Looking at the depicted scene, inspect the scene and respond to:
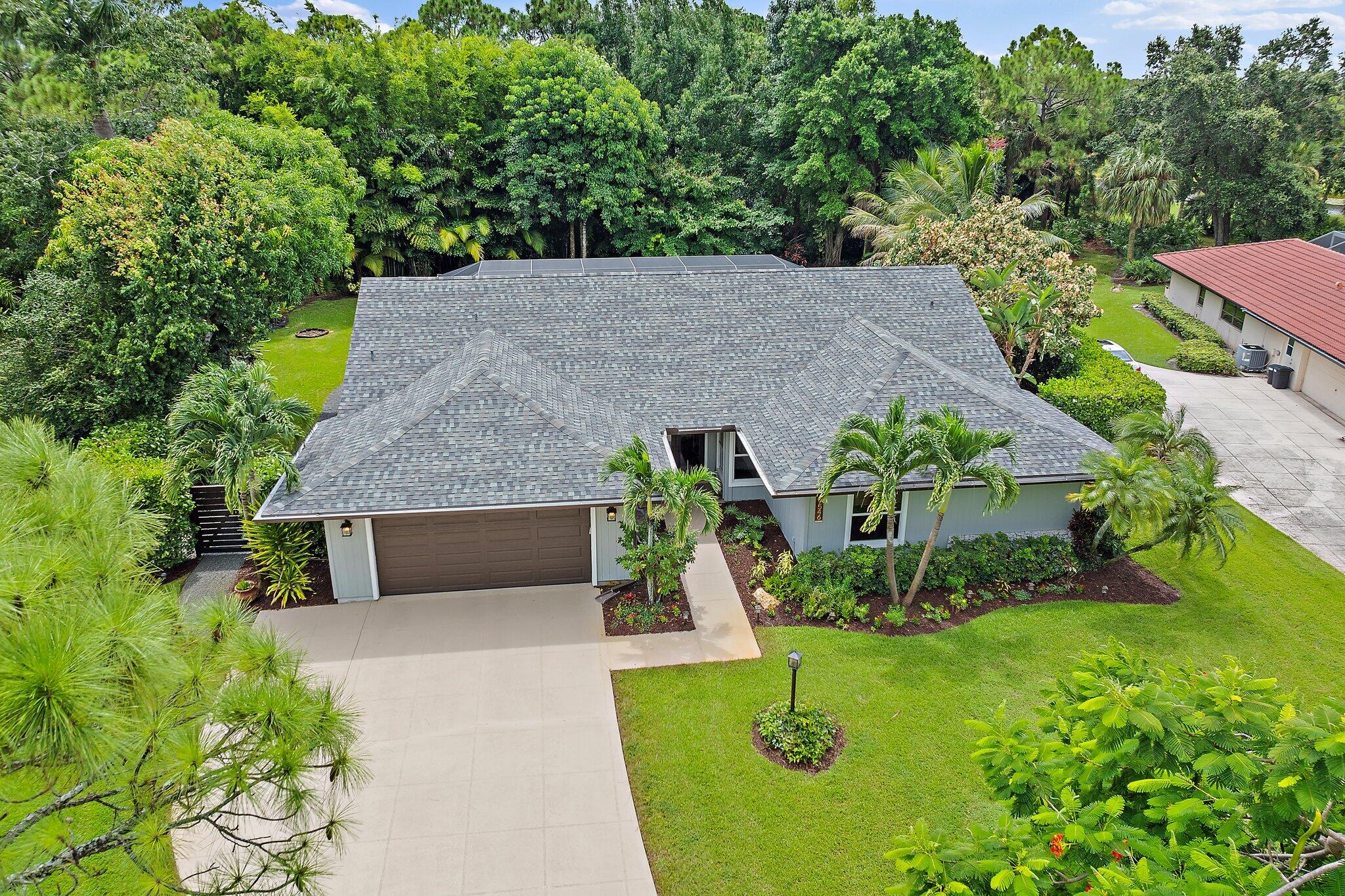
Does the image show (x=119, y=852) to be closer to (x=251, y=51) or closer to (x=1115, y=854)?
(x=1115, y=854)

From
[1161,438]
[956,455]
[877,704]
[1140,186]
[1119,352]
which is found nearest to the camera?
[877,704]

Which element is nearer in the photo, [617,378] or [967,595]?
[967,595]

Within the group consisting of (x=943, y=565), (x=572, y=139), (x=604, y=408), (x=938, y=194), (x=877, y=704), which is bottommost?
(x=877, y=704)

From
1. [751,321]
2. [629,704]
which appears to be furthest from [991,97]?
[629,704]

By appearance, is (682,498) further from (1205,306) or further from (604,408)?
(1205,306)

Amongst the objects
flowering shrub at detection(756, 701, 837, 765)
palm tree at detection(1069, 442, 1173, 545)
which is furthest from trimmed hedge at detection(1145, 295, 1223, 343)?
flowering shrub at detection(756, 701, 837, 765)

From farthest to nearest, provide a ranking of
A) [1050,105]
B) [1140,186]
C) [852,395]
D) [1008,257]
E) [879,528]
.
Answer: [1050,105] < [1140,186] < [1008,257] < [852,395] < [879,528]

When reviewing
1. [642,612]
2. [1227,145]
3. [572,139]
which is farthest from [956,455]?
[1227,145]

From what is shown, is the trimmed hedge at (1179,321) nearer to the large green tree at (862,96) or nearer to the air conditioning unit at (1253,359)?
the air conditioning unit at (1253,359)
